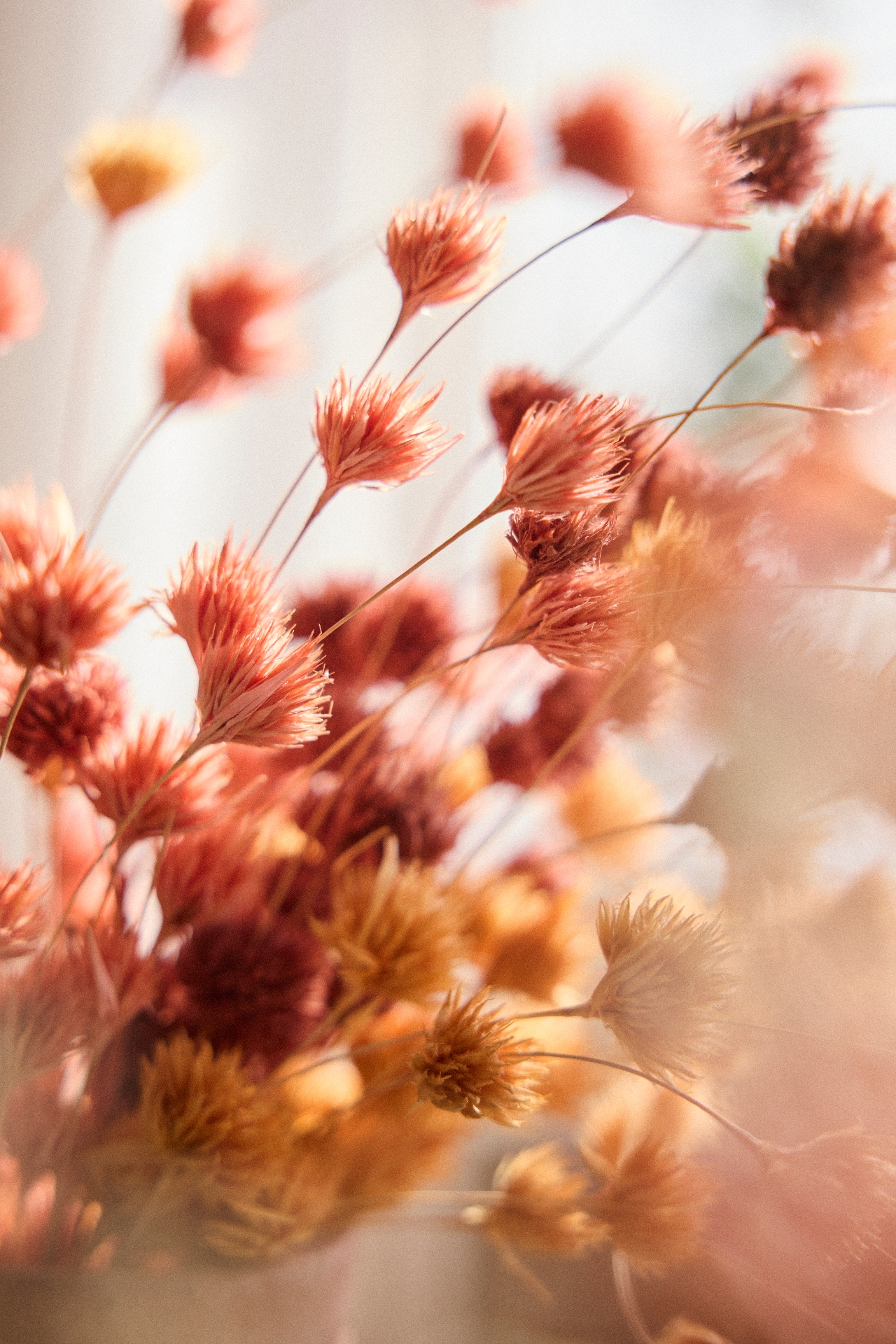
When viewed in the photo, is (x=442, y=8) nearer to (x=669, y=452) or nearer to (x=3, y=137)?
(x=3, y=137)

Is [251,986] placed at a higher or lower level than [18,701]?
lower

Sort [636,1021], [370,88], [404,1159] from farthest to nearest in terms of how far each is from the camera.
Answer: [370,88] < [404,1159] < [636,1021]

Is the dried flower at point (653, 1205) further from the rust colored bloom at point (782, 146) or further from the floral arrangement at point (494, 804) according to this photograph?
the rust colored bloom at point (782, 146)

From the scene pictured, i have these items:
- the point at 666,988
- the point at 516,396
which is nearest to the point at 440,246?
the point at 516,396

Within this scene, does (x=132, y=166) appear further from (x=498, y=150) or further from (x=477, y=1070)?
(x=477, y=1070)

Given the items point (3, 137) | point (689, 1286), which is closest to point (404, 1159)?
point (689, 1286)
